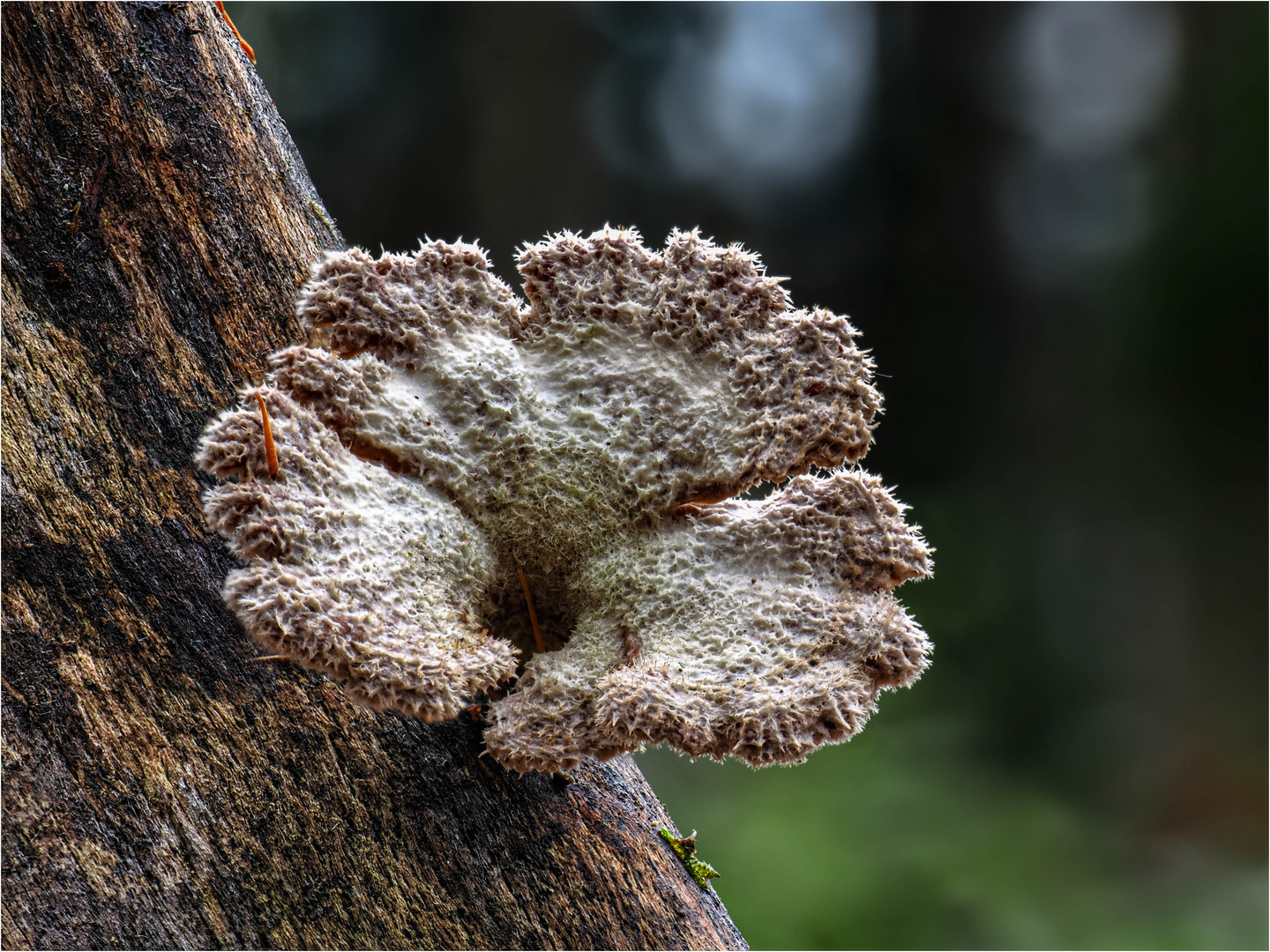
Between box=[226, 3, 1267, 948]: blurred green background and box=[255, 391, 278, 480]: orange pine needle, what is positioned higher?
box=[226, 3, 1267, 948]: blurred green background

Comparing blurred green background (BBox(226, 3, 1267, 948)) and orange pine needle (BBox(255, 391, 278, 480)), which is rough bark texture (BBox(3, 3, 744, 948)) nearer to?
orange pine needle (BBox(255, 391, 278, 480))

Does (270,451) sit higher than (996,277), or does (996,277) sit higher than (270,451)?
(996,277)

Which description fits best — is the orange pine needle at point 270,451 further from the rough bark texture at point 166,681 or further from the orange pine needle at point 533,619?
the orange pine needle at point 533,619

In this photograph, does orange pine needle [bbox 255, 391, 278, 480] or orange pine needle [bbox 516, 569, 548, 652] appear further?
orange pine needle [bbox 516, 569, 548, 652]

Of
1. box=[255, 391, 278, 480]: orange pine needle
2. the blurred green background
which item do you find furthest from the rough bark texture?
the blurred green background

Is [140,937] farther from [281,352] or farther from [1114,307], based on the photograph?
[1114,307]

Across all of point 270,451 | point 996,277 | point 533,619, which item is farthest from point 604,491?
point 996,277

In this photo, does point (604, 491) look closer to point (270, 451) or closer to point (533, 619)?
point (533, 619)

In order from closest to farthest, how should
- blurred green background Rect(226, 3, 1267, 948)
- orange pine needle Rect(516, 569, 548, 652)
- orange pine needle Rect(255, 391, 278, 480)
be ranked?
1. orange pine needle Rect(255, 391, 278, 480)
2. orange pine needle Rect(516, 569, 548, 652)
3. blurred green background Rect(226, 3, 1267, 948)
